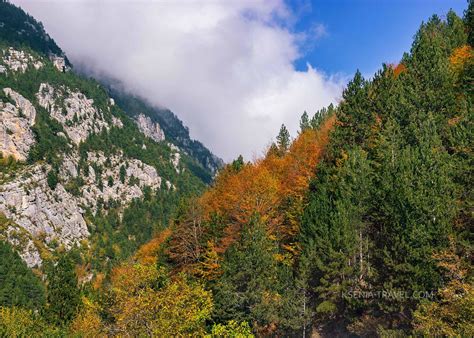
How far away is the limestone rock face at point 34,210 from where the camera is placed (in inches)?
6767

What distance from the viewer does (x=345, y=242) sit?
36188 millimetres

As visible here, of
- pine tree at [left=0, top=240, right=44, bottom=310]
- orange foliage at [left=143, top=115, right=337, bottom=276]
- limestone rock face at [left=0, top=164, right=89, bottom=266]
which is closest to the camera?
orange foliage at [left=143, top=115, right=337, bottom=276]

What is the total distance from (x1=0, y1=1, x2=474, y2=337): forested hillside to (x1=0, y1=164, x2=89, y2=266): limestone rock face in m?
126


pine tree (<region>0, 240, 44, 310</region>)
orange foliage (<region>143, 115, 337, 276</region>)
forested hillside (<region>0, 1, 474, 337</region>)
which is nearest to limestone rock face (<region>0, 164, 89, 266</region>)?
pine tree (<region>0, 240, 44, 310</region>)

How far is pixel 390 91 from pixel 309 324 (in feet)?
96.9

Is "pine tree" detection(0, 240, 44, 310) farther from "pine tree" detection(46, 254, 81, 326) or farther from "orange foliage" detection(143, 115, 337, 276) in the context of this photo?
"orange foliage" detection(143, 115, 337, 276)

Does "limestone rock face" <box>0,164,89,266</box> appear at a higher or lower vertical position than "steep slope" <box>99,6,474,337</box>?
higher

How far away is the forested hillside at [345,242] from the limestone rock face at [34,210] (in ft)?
414

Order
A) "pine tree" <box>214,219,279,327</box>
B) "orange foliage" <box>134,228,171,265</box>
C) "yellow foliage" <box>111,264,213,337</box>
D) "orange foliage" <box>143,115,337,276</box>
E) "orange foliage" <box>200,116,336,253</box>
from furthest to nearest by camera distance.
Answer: "orange foliage" <box>134,228,171,265</box>
"orange foliage" <box>200,116,336,253</box>
"orange foliage" <box>143,115,337,276</box>
"pine tree" <box>214,219,279,327</box>
"yellow foliage" <box>111,264,213,337</box>

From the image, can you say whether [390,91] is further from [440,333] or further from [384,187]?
[440,333]

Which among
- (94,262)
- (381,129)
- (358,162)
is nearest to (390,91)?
(381,129)

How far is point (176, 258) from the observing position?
56812 mm

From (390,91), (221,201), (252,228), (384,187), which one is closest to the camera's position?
(384,187)

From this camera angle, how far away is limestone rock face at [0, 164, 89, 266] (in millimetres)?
171875
